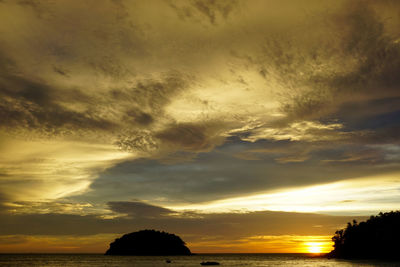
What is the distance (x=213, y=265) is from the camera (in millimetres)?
139250

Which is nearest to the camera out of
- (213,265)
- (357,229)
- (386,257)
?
(213,265)

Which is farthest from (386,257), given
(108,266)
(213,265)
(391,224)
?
(108,266)

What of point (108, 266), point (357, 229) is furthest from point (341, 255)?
point (108, 266)

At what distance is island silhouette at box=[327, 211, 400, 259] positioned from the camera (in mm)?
169500

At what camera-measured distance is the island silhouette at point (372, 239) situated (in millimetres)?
169500

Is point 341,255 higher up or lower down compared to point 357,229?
lower down

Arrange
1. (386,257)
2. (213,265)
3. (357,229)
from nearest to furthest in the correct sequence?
(213,265) < (386,257) < (357,229)

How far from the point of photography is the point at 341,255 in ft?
632

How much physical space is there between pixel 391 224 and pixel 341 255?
3371cm

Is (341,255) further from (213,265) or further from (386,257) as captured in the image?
(213,265)

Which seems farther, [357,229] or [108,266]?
[357,229]

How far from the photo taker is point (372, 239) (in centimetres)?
17800

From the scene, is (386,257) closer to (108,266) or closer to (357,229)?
(357,229)

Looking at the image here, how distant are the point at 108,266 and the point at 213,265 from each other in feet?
141
